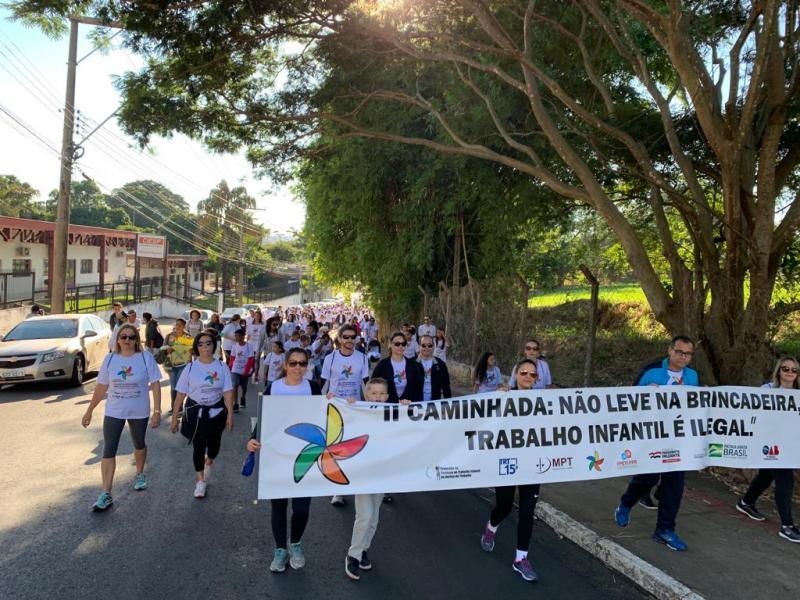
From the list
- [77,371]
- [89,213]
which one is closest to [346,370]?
[77,371]

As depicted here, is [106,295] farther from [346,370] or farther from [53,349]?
[346,370]

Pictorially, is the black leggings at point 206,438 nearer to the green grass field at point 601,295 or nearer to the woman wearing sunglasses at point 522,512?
the woman wearing sunglasses at point 522,512

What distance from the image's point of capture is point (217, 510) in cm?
577

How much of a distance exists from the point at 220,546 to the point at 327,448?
4.00ft

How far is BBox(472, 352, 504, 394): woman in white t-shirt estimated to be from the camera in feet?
24.2

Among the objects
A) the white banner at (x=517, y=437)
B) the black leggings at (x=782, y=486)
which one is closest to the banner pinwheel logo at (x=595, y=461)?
the white banner at (x=517, y=437)

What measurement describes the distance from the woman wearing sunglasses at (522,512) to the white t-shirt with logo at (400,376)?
1.37 meters

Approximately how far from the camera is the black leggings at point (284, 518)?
15.1ft

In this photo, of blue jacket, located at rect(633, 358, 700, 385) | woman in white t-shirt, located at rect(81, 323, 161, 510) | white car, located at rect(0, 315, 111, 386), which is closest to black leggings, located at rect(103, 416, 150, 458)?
woman in white t-shirt, located at rect(81, 323, 161, 510)

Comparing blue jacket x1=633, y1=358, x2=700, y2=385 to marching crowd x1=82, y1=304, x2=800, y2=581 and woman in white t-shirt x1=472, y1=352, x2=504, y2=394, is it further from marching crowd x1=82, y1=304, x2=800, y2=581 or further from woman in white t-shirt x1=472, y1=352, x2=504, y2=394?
woman in white t-shirt x1=472, y1=352, x2=504, y2=394

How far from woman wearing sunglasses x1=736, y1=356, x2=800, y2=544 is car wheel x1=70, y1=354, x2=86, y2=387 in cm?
1163

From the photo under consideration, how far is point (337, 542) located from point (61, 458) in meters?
3.98

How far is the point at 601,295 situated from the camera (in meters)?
20.4

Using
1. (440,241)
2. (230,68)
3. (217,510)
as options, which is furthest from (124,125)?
(440,241)
